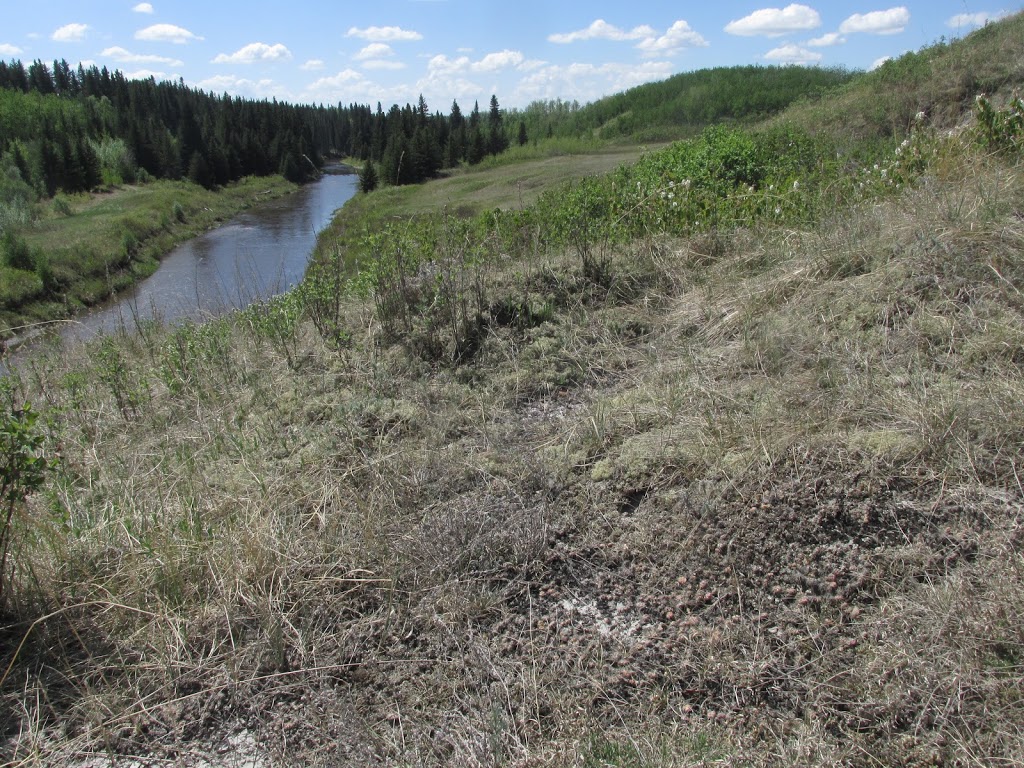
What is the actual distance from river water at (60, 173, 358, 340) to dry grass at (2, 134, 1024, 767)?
5.23 meters

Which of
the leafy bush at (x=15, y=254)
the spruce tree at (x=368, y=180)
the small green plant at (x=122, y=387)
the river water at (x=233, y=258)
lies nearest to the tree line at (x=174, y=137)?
the spruce tree at (x=368, y=180)

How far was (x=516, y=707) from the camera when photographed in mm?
2205

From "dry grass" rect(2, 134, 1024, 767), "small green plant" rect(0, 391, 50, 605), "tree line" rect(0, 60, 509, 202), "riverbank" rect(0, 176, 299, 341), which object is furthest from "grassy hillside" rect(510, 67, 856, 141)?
"small green plant" rect(0, 391, 50, 605)

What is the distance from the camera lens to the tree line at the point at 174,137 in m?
48.8

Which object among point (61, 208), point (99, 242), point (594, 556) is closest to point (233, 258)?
point (99, 242)

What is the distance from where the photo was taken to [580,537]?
9.61 feet

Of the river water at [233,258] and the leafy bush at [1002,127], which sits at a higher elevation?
the leafy bush at [1002,127]

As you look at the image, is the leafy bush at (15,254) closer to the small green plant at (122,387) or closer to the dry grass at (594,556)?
the small green plant at (122,387)

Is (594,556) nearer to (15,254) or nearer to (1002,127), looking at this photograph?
(1002,127)

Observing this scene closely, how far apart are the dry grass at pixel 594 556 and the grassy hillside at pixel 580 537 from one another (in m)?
0.01

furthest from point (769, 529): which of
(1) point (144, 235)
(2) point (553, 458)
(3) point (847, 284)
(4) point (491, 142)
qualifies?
(4) point (491, 142)

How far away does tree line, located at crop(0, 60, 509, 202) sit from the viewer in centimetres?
4878

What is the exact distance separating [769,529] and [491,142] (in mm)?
58266

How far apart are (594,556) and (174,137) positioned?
85.0 m
